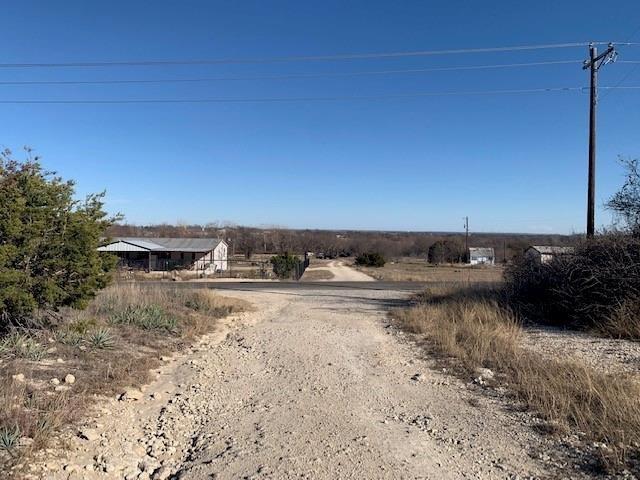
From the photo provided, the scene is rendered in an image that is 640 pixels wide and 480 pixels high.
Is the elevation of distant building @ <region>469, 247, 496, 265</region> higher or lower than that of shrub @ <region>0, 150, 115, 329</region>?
lower

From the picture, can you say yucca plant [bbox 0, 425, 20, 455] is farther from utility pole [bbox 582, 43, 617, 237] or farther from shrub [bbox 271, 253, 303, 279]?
shrub [bbox 271, 253, 303, 279]

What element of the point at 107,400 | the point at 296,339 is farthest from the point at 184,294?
the point at 107,400

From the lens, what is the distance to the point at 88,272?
28.9ft

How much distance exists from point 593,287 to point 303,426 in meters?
9.96

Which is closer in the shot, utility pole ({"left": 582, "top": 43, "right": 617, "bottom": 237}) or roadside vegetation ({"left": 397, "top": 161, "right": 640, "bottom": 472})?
roadside vegetation ({"left": 397, "top": 161, "right": 640, "bottom": 472})

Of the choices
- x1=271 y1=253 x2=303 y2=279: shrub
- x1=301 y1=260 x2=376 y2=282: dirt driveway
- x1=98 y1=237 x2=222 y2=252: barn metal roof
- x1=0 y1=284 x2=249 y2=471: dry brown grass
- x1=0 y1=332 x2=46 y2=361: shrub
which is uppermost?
x1=98 y1=237 x2=222 y2=252: barn metal roof

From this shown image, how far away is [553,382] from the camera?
650 cm

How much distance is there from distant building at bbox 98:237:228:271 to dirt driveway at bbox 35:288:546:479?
5190 centimetres

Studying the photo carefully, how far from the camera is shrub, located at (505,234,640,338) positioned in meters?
11.9

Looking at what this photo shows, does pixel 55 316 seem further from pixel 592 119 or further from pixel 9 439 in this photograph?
pixel 592 119

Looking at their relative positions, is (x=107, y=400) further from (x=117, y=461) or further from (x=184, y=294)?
(x=184, y=294)

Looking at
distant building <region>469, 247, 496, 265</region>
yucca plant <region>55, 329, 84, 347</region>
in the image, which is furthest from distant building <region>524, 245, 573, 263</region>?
distant building <region>469, 247, 496, 265</region>

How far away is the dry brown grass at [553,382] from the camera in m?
4.87

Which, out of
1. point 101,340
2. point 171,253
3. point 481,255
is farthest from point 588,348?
point 481,255
